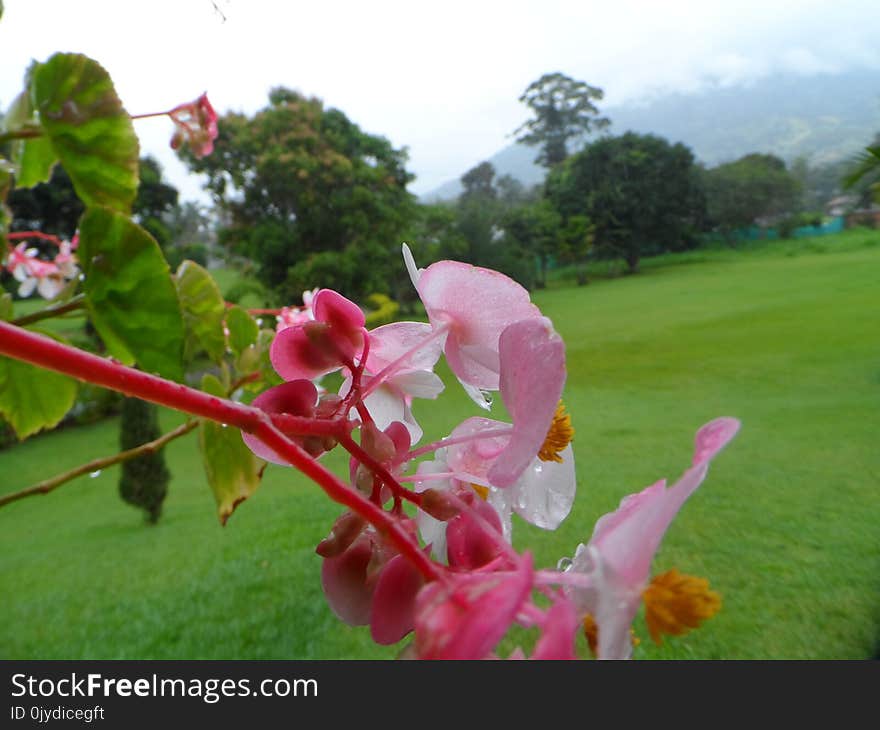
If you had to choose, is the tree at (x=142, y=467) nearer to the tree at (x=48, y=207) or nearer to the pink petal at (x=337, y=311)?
the tree at (x=48, y=207)

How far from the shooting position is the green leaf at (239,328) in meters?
0.51

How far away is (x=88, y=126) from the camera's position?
1.29 ft

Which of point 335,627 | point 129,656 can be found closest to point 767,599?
point 335,627

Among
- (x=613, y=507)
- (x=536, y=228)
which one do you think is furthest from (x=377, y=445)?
(x=536, y=228)

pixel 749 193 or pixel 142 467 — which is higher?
pixel 749 193

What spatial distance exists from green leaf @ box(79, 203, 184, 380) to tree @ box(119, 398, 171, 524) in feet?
7.60

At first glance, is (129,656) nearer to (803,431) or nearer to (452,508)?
(452,508)

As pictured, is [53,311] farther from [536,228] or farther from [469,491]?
[536,228]

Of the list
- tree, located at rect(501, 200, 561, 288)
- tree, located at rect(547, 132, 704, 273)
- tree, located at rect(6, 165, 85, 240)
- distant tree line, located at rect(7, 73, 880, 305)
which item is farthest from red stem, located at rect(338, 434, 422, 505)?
tree, located at rect(547, 132, 704, 273)

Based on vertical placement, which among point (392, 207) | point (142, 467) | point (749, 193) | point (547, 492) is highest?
point (547, 492)

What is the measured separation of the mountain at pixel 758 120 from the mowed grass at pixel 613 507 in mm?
1452

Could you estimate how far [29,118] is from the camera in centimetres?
47

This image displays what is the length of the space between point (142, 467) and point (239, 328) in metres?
2.32

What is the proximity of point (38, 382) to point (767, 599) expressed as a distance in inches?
68.7
